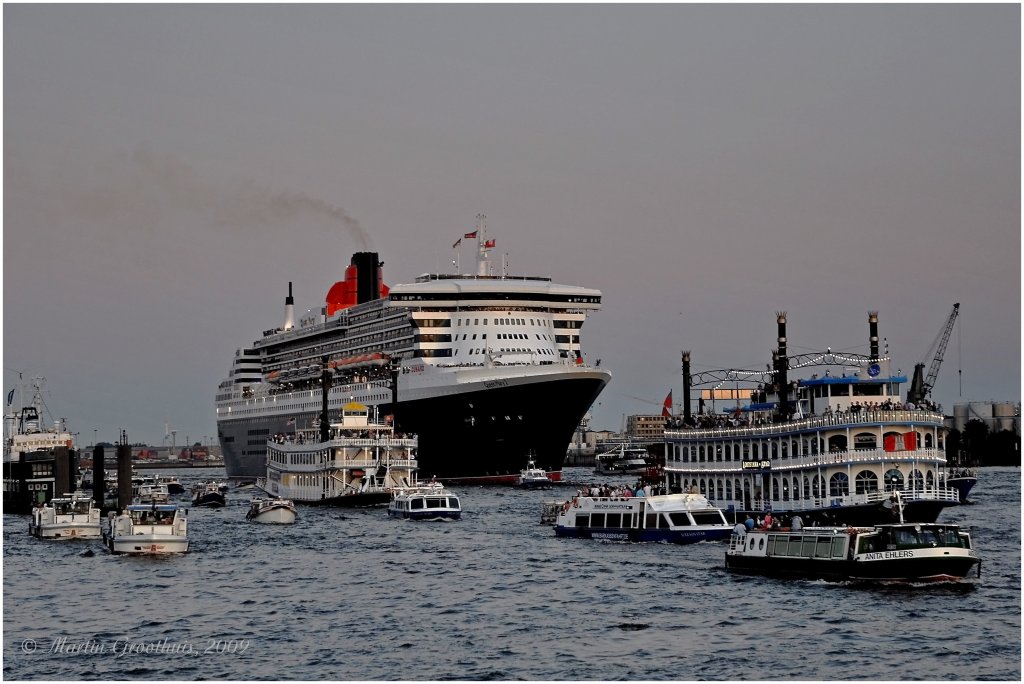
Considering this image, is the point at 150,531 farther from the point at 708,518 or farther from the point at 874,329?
the point at 874,329

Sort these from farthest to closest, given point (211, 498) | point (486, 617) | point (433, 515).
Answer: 1. point (211, 498)
2. point (433, 515)
3. point (486, 617)

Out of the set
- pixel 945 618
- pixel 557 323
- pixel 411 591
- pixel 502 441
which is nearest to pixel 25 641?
pixel 411 591

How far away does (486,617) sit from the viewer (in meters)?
48.9

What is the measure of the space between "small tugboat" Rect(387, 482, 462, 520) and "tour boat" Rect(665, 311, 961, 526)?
1435 cm

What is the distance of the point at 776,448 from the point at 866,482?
6.36m

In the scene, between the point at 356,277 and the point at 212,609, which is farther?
the point at 356,277

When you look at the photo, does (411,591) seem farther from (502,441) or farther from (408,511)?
(502,441)

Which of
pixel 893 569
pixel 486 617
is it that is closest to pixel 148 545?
pixel 486 617

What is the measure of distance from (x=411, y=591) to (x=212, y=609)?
811 centimetres

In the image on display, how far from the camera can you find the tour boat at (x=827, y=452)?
72875 mm

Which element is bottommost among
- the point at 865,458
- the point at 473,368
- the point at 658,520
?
the point at 658,520

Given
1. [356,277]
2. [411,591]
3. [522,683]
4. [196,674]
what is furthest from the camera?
[356,277]

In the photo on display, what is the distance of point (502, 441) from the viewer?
13862 centimetres

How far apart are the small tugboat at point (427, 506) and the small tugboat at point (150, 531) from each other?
75.8 ft
